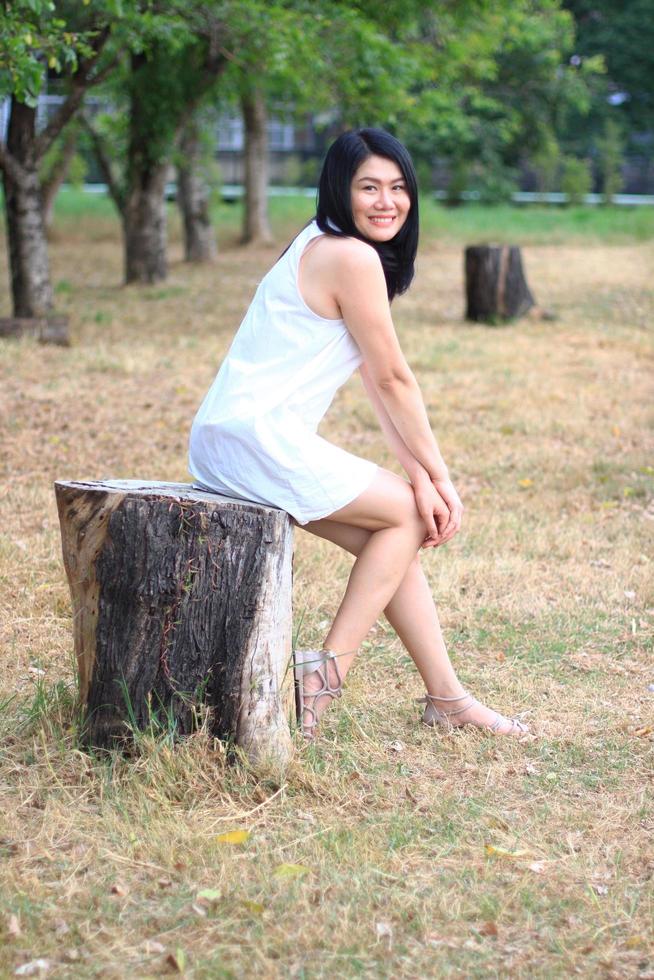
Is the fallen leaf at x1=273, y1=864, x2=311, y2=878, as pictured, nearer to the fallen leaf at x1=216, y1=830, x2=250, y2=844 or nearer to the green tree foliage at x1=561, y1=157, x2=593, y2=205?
the fallen leaf at x1=216, y1=830, x2=250, y2=844

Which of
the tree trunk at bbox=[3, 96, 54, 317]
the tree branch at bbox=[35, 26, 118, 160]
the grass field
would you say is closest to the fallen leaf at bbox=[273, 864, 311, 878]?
the grass field

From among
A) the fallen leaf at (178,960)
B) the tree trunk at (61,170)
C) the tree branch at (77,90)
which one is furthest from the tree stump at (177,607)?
the tree trunk at (61,170)

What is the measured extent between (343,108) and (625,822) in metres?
13.1

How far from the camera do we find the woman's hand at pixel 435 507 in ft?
11.6

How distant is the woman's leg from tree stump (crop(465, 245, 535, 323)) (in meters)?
10.2

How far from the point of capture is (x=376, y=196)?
11.4 feet

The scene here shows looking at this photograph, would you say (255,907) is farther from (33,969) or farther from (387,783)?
(387,783)

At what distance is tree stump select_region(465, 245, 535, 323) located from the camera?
13492mm

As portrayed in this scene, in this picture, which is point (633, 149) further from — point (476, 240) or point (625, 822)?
point (625, 822)

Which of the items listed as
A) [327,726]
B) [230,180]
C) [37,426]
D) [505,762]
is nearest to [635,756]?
[505,762]

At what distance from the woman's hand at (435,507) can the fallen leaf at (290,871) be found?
1.04 meters

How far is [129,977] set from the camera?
8.50 feet

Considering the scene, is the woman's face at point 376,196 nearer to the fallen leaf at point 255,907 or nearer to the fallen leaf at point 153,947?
the fallen leaf at point 255,907

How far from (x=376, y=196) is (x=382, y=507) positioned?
0.92 m
